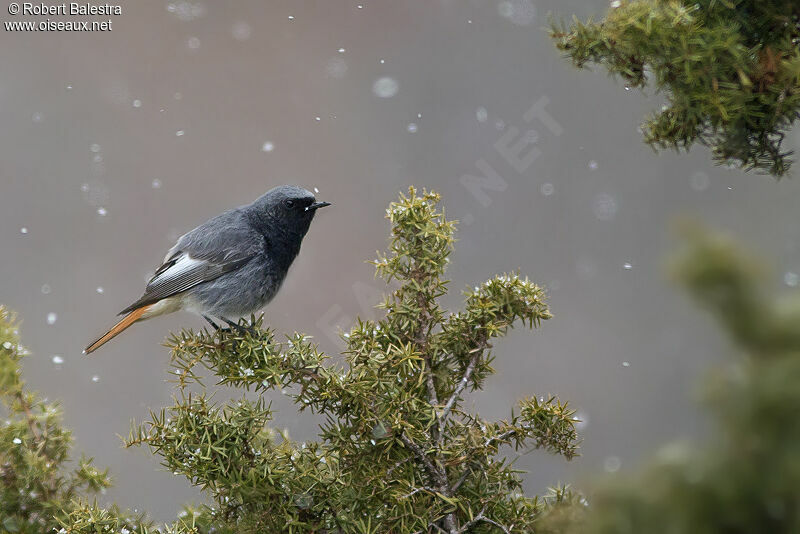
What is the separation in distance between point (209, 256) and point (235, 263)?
5cm

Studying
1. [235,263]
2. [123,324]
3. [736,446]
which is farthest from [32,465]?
[736,446]

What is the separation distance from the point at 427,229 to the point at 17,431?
1.85 ft

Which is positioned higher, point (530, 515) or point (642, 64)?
point (642, 64)

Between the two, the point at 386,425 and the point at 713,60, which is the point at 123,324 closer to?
the point at 386,425

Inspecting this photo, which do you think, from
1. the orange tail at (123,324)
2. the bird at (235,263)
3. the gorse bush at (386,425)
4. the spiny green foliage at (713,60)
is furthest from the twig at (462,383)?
the orange tail at (123,324)

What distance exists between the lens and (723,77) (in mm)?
853

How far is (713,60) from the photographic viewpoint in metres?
0.84

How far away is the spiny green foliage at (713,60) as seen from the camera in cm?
84

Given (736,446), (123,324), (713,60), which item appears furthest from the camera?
(123,324)

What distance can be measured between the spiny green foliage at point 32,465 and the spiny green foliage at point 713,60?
0.78 metres

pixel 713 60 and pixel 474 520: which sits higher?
pixel 713 60

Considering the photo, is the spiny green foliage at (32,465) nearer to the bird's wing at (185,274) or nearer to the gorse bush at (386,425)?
the gorse bush at (386,425)

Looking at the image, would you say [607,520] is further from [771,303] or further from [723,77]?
[723,77]

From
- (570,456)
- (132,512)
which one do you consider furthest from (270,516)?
(570,456)
